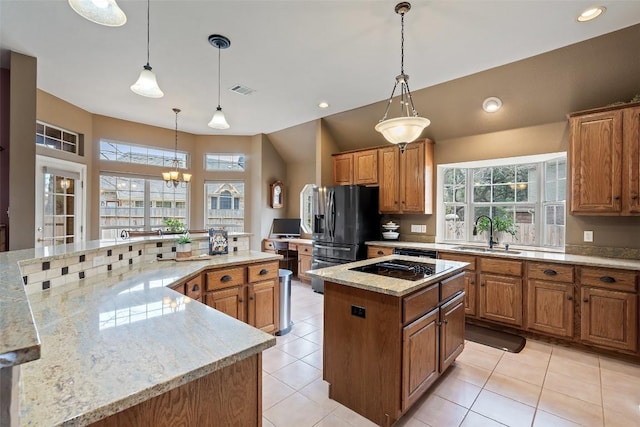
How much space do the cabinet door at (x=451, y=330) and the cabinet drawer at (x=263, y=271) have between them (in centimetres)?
169

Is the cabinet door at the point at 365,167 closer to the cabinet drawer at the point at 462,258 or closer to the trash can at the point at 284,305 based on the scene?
the cabinet drawer at the point at 462,258

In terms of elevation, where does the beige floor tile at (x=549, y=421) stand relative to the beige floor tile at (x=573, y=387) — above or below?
below

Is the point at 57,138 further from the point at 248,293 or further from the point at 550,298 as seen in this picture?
the point at 550,298

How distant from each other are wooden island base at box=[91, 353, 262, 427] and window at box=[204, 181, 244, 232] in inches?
232

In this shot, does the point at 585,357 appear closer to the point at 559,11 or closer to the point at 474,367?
the point at 474,367

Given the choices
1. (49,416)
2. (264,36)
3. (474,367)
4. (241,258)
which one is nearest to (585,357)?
(474,367)

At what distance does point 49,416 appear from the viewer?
688mm

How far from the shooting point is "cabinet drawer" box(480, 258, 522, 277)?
3.24 metres

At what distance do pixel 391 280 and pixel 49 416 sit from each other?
1768 mm

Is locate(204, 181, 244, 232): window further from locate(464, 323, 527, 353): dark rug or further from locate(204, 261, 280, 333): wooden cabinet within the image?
locate(464, 323, 527, 353): dark rug

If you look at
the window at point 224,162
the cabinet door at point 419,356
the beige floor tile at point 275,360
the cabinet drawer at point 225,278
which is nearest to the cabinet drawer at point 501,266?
the cabinet door at point 419,356

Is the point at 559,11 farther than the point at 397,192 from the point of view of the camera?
No

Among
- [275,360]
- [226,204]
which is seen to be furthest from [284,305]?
[226,204]

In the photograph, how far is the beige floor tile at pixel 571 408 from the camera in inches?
77.6
